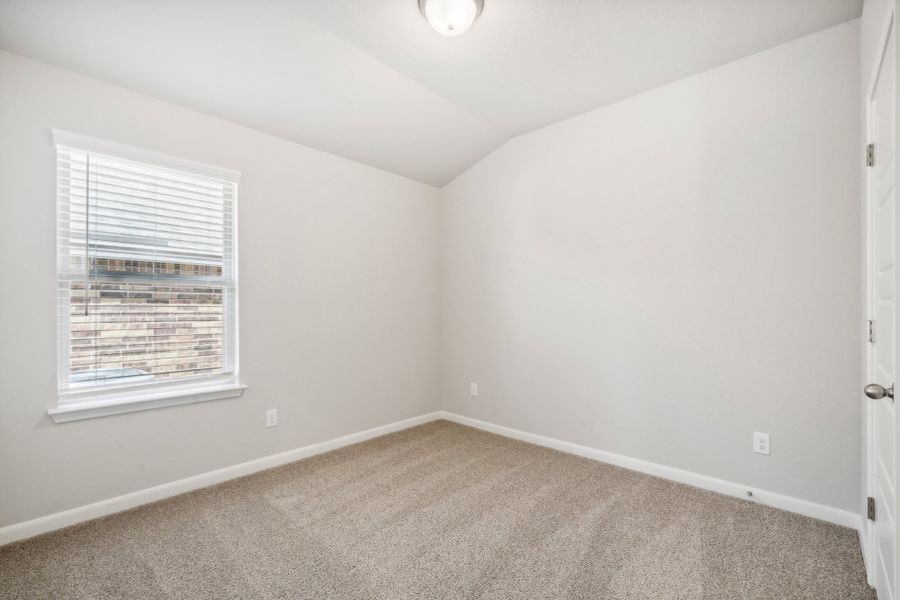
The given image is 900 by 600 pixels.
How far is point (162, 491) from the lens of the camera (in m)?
2.50

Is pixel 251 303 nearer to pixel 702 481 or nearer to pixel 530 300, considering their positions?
pixel 530 300

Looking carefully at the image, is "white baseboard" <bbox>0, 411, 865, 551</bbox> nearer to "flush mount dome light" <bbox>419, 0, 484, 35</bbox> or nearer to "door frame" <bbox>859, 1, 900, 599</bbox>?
"door frame" <bbox>859, 1, 900, 599</bbox>

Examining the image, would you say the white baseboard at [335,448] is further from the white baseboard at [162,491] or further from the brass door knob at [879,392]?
the brass door knob at [879,392]

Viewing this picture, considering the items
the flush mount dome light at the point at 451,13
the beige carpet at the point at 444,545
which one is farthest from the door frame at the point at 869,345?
the flush mount dome light at the point at 451,13

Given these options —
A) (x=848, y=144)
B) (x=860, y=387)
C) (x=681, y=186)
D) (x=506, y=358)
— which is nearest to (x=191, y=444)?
(x=506, y=358)

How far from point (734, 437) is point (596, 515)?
96 cm

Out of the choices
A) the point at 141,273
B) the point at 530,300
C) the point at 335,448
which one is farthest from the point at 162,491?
the point at 530,300

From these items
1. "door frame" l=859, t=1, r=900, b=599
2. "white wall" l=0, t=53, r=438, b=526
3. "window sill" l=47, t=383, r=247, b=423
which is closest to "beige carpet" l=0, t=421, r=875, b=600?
"door frame" l=859, t=1, r=900, b=599

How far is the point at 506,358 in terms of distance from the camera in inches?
145

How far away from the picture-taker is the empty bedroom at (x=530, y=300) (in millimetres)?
1897

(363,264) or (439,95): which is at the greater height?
(439,95)

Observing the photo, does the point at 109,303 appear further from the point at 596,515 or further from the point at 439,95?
the point at 596,515

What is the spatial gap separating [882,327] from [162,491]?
352 cm

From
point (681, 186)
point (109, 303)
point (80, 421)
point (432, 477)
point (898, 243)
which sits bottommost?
point (432, 477)
